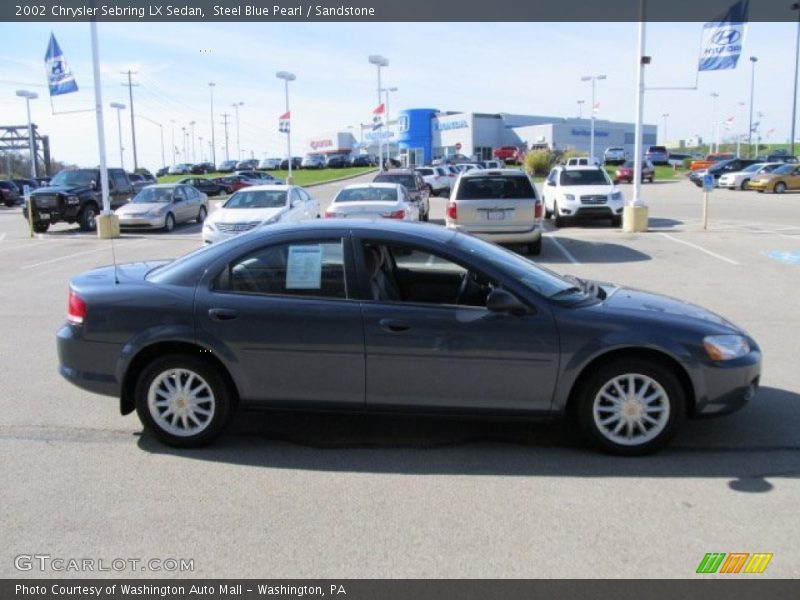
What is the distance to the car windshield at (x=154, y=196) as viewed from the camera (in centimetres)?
2250

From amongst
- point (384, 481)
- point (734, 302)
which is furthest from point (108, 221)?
point (384, 481)

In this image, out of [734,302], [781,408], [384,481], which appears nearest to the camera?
[384,481]

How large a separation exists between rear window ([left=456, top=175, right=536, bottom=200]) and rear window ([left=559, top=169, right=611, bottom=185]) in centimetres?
637

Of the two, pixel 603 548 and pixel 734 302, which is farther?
pixel 734 302

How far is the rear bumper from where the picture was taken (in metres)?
4.85

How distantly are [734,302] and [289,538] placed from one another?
26.0ft

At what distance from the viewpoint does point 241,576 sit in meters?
3.33

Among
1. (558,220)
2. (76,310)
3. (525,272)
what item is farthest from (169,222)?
(525,272)

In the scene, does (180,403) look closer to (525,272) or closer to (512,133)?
(525,272)

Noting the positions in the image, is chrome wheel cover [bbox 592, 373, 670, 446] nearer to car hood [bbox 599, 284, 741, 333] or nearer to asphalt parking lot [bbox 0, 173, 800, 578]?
asphalt parking lot [bbox 0, 173, 800, 578]

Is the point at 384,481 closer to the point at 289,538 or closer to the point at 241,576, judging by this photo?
the point at 289,538

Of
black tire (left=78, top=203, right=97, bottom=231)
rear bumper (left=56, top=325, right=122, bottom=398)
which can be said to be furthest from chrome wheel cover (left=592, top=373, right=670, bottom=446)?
black tire (left=78, top=203, right=97, bottom=231)

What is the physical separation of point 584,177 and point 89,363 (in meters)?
17.3

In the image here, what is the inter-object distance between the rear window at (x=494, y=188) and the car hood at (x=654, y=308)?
8.95 meters
